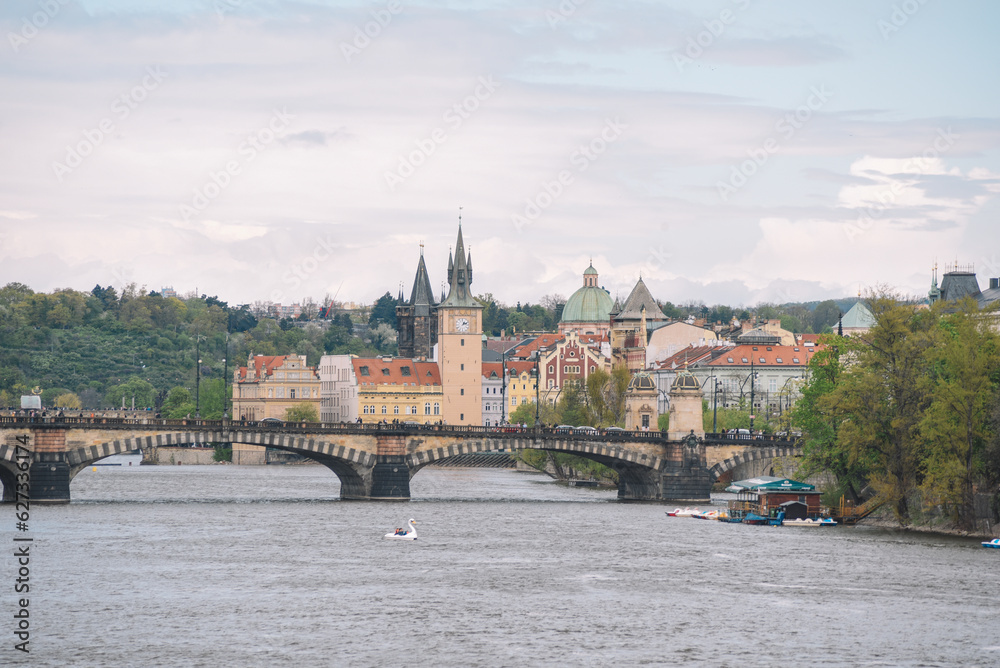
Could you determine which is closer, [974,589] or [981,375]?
[974,589]

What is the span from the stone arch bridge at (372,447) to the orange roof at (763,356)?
58.0m

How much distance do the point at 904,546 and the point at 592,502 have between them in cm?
3686

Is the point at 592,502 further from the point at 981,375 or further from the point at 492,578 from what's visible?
the point at 492,578

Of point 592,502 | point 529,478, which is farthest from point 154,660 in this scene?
point 529,478

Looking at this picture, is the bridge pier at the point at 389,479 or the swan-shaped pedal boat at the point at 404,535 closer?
the swan-shaped pedal boat at the point at 404,535

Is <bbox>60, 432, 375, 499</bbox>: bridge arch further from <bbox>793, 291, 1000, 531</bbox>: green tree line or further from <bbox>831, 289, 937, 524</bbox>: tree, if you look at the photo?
<bbox>831, 289, 937, 524</bbox>: tree

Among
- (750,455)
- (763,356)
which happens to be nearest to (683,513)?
(750,455)

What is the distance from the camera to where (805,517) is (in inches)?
3812

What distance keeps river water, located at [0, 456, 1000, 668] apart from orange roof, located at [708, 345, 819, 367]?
7746 centimetres

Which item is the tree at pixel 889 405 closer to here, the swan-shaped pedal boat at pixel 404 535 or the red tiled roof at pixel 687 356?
the swan-shaped pedal boat at pixel 404 535

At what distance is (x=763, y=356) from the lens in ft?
580

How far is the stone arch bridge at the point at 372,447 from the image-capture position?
323ft

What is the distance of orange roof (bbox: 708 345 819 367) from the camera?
6895 inches

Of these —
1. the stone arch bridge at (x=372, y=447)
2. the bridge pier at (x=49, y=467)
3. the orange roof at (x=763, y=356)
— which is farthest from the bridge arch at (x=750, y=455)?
the orange roof at (x=763, y=356)
